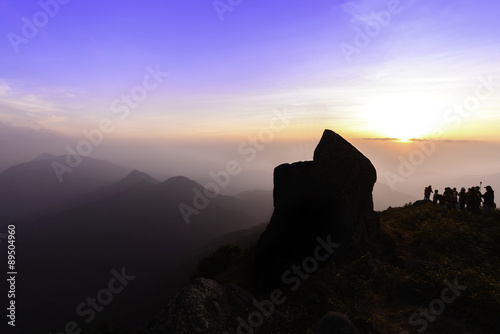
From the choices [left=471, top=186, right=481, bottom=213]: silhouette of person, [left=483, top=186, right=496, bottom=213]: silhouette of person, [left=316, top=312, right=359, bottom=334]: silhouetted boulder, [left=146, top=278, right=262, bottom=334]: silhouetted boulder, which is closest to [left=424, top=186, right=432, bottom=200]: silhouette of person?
[left=471, top=186, right=481, bottom=213]: silhouette of person

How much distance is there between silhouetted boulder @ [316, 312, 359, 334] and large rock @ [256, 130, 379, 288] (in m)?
5.22

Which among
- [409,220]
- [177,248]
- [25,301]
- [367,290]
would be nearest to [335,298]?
[367,290]

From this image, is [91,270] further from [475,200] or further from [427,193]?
[475,200]

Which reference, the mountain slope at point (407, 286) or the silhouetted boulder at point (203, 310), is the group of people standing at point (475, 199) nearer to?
the mountain slope at point (407, 286)

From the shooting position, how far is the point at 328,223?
14.1 meters

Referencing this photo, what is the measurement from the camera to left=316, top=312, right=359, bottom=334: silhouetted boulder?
7.91m

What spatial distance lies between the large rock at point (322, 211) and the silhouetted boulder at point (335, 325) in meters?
5.22

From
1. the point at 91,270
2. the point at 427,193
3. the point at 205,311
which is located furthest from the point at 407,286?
the point at 91,270

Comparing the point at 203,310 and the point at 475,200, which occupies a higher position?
the point at 475,200

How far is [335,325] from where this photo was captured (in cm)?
805

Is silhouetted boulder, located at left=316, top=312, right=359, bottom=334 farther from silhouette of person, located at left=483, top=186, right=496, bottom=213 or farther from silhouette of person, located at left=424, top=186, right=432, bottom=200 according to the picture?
silhouette of person, located at left=424, top=186, right=432, bottom=200

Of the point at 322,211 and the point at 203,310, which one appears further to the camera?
the point at 322,211

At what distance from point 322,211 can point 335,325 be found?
707cm

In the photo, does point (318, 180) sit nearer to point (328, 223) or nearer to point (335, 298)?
point (328, 223)
